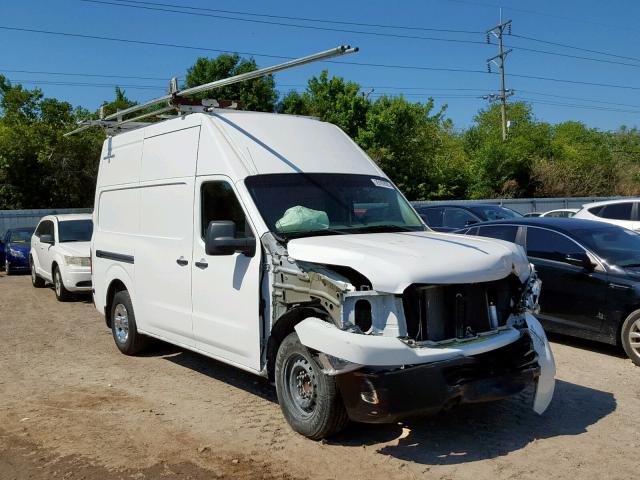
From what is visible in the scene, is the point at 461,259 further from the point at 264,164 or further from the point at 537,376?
the point at 264,164

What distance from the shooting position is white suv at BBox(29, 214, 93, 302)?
1222cm

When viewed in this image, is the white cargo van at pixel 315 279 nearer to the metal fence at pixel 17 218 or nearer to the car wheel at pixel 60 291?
the car wheel at pixel 60 291

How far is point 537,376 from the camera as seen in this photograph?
15.7 feet

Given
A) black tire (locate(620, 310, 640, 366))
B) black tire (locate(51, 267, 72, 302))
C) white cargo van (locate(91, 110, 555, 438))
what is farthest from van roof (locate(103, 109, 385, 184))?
black tire (locate(51, 267, 72, 302))

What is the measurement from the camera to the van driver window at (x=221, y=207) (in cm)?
566

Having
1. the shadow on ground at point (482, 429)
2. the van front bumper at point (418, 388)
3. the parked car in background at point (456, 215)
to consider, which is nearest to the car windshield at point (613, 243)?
the shadow on ground at point (482, 429)

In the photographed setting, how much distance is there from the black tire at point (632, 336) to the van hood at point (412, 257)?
8.44ft

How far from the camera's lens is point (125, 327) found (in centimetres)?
781

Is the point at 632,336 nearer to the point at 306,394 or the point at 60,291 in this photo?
the point at 306,394

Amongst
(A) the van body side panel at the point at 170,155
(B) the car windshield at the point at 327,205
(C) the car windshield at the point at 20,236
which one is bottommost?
(C) the car windshield at the point at 20,236

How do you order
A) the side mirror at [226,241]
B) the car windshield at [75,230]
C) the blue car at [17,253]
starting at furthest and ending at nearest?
the blue car at [17,253]
the car windshield at [75,230]
the side mirror at [226,241]

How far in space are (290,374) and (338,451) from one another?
702 mm

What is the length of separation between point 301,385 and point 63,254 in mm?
9094

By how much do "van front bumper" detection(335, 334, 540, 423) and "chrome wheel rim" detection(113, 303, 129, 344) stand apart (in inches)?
164
